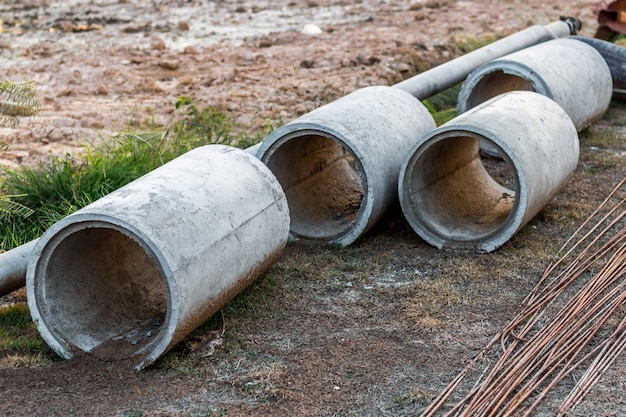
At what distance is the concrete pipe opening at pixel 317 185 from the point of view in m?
5.98

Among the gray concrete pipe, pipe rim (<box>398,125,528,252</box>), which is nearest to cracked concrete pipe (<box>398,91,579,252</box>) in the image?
pipe rim (<box>398,125,528,252</box>)

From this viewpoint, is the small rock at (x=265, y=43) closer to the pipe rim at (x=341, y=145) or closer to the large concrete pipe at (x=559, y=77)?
the large concrete pipe at (x=559, y=77)

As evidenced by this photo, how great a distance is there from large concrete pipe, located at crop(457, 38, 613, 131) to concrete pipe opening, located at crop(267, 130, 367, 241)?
1664mm

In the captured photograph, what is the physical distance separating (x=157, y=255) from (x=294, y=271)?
1.55 meters

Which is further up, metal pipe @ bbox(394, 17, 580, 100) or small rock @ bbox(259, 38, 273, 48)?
metal pipe @ bbox(394, 17, 580, 100)

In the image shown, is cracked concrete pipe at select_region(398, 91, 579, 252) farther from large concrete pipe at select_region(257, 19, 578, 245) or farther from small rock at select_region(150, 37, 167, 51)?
small rock at select_region(150, 37, 167, 51)

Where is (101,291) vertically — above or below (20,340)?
above

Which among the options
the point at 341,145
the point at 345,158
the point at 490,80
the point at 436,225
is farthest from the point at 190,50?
the point at 436,225

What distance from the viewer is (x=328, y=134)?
18.3 ft

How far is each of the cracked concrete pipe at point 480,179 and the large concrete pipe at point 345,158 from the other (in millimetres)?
191

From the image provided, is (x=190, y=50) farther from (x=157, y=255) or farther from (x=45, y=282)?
(x=157, y=255)

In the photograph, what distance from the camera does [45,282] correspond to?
4.27m

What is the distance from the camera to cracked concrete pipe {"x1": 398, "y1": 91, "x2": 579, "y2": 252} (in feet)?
18.0

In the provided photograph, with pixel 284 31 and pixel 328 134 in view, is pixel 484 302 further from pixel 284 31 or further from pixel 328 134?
pixel 284 31
